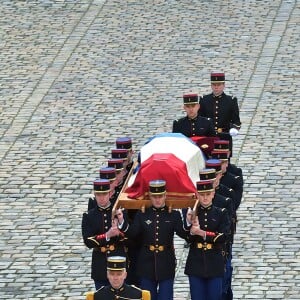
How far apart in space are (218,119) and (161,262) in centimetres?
433

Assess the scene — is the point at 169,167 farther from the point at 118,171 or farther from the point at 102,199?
the point at 118,171

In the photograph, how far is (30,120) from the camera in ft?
66.9

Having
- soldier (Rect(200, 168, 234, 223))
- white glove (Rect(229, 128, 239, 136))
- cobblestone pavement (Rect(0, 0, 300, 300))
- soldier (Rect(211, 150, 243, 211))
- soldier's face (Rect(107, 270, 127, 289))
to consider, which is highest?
soldier's face (Rect(107, 270, 127, 289))

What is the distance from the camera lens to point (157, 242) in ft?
44.2

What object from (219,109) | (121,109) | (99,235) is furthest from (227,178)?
(121,109)

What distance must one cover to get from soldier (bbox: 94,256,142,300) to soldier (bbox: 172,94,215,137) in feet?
13.7

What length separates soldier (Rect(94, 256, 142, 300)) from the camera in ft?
39.8

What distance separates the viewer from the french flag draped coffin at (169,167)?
13453mm

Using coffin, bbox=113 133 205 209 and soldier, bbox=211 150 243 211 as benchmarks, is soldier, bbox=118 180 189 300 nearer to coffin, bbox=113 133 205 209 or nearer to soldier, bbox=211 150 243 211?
coffin, bbox=113 133 205 209

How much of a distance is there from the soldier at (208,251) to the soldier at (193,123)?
2.66 metres

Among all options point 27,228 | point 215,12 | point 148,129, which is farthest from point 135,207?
point 215,12

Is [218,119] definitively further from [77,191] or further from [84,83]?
[84,83]

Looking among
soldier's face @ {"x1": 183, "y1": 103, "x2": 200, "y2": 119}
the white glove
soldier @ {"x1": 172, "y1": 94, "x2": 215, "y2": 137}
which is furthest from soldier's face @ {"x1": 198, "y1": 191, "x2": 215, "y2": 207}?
the white glove

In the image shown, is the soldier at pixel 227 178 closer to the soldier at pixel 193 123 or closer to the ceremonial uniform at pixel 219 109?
the soldier at pixel 193 123
